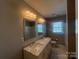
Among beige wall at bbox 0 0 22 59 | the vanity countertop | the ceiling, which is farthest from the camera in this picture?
the ceiling

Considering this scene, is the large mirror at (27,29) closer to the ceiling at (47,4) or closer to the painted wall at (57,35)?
the ceiling at (47,4)

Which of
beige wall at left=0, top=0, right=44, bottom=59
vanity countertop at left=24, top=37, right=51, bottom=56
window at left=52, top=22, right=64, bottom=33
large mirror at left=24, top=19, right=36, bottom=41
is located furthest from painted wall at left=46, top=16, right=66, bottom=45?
beige wall at left=0, top=0, right=44, bottom=59

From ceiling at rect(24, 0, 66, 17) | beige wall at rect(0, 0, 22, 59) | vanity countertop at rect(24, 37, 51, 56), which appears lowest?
vanity countertop at rect(24, 37, 51, 56)

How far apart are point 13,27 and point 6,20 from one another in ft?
1.10

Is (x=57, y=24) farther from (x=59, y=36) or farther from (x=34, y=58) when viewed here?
(x=34, y=58)

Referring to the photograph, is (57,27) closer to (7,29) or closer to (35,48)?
(35,48)

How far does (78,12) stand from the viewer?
480 mm

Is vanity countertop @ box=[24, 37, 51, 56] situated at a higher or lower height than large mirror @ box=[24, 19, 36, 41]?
lower

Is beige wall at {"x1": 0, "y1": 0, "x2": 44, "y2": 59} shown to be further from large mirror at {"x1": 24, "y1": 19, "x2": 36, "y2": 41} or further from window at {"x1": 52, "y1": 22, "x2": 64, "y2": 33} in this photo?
window at {"x1": 52, "y1": 22, "x2": 64, "y2": 33}

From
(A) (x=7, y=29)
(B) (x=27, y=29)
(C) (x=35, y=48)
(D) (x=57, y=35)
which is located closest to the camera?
(A) (x=7, y=29)

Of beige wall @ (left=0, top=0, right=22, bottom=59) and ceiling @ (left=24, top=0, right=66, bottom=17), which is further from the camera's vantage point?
ceiling @ (left=24, top=0, right=66, bottom=17)

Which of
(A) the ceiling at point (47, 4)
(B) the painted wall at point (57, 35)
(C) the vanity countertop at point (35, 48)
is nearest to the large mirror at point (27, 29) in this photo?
(C) the vanity countertop at point (35, 48)

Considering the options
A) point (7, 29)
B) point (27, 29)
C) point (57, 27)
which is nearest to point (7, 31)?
point (7, 29)

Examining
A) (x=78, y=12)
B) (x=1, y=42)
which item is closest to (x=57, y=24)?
→ (x=1, y=42)
